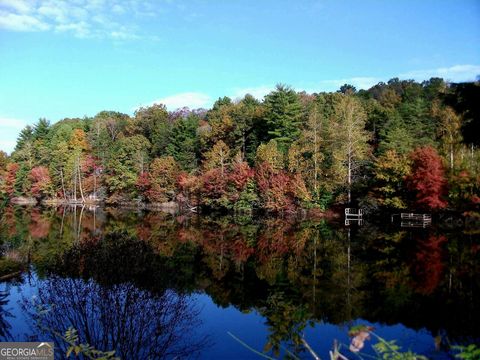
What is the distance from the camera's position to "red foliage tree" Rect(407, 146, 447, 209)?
30125 mm

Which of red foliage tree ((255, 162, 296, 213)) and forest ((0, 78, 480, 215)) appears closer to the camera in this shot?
forest ((0, 78, 480, 215))

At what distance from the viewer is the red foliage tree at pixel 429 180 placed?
1186 inches

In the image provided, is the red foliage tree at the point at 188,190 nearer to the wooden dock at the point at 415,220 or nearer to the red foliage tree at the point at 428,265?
the wooden dock at the point at 415,220

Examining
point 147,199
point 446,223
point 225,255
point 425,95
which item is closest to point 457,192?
point 446,223

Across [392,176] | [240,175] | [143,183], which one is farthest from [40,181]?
[392,176]

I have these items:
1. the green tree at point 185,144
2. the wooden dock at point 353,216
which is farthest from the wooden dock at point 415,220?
the green tree at point 185,144

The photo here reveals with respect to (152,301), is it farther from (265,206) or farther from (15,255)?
(265,206)

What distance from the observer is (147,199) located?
2312 inches

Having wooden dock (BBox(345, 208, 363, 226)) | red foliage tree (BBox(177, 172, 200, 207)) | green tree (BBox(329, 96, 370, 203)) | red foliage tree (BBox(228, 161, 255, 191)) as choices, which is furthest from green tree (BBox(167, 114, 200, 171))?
wooden dock (BBox(345, 208, 363, 226))

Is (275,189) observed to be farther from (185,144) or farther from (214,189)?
(185,144)

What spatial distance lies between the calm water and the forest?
23.6 ft

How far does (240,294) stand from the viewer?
550 inches

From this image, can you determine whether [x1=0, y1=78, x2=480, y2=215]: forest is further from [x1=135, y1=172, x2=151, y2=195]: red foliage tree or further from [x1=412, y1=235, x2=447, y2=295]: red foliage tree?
[x1=412, y1=235, x2=447, y2=295]: red foliage tree

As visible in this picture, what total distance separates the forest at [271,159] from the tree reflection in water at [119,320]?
50.2 ft
